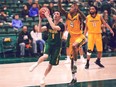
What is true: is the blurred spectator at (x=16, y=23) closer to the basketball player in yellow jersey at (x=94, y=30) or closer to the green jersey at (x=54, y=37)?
the basketball player in yellow jersey at (x=94, y=30)

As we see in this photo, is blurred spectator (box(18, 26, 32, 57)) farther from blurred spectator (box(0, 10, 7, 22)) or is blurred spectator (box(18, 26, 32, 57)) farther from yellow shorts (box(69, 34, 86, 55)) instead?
yellow shorts (box(69, 34, 86, 55))

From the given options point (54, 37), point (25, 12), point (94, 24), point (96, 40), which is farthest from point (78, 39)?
point (25, 12)

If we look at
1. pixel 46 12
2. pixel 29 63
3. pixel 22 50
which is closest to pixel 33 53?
pixel 22 50

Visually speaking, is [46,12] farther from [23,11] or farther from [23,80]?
[23,11]

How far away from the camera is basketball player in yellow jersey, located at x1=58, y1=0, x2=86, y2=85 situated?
8062 mm

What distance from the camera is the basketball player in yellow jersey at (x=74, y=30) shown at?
8062 mm

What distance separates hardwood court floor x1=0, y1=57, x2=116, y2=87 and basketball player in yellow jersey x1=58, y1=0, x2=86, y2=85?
691mm

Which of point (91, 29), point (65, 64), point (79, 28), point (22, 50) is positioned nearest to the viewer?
point (79, 28)

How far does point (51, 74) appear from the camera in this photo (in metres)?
9.34

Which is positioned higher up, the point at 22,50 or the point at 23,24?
the point at 23,24

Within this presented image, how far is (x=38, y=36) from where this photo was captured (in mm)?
13516

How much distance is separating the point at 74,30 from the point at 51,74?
1399 millimetres

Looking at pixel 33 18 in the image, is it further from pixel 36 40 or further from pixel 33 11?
pixel 36 40

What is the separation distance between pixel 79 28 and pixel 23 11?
652cm
